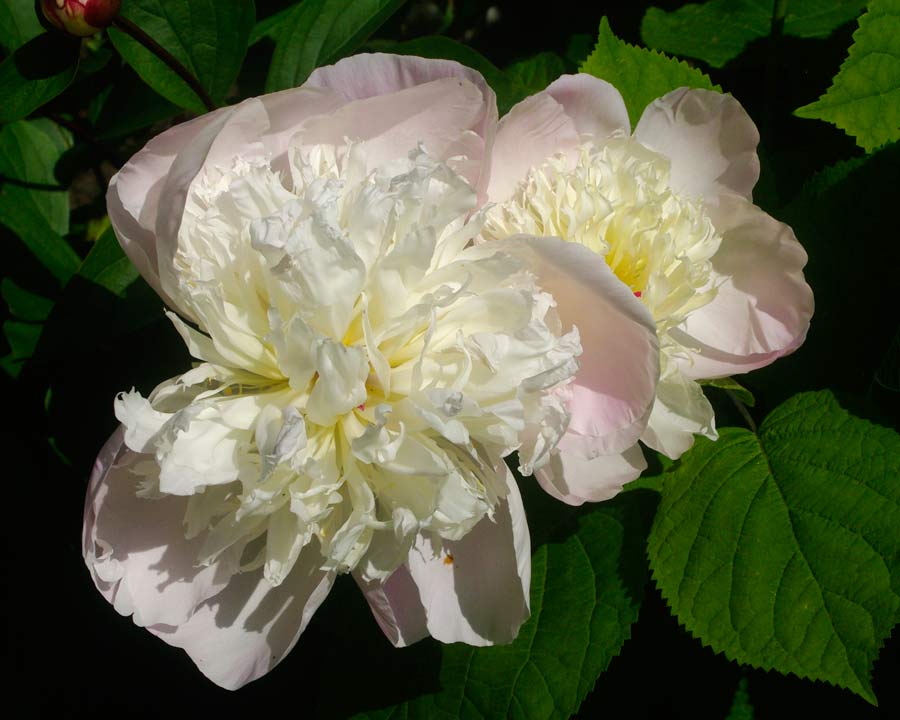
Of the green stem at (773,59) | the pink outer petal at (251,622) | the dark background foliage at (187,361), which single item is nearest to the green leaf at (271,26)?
the dark background foliage at (187,361)

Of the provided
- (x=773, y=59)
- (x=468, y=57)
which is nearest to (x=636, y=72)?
(x=468, y=57)

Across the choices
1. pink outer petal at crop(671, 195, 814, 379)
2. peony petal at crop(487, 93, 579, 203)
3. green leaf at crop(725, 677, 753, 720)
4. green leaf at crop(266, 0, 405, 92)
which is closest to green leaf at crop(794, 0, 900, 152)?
pink outer petal at crop(671, 195, 814, 379)

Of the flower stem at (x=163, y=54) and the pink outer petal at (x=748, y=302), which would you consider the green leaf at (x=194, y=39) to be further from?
the pink outer petal at (x=748, y=302)

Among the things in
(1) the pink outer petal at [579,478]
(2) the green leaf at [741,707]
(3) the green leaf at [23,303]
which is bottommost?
(2) the green leaf at [741,707]

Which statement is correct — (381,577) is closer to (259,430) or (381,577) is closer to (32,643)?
(259,430)

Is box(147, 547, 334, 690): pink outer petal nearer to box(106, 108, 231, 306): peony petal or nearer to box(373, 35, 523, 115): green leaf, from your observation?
box(106, 108, 231, 306): peony petal

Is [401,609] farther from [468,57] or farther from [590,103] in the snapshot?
[468,57]
